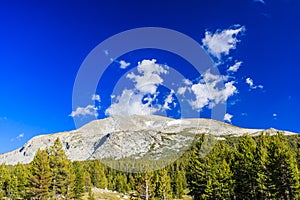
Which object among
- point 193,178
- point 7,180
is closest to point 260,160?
point 193,178

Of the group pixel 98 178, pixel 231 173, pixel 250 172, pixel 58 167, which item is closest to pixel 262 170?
pixel 250 172

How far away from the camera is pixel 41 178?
55438mm

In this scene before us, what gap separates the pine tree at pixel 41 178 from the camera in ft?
181

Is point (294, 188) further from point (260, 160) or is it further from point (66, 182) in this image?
point (66, 182)

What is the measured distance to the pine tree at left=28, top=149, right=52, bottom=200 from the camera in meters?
55.2

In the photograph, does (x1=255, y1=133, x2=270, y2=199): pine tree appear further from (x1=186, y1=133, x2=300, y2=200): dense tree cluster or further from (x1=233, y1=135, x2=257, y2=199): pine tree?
(x1=233, y1=135, x2=257, y2=199): pine tree

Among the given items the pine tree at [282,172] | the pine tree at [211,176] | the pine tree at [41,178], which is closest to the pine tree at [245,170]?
the pine tree at [211,176]

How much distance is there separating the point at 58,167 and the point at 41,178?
337cm

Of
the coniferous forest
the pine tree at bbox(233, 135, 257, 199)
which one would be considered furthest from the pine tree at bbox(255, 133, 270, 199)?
the pine tree at bbox(233, 135, 257, 199)

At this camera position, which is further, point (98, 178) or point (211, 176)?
point (98, 178)

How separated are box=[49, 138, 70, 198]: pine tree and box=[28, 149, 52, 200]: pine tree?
1.03 meters

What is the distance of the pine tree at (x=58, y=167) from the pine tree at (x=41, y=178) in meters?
1.03

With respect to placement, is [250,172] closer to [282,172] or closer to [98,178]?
[282,172]

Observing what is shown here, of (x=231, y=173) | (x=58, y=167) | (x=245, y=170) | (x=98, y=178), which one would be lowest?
(x=231, y=173)
